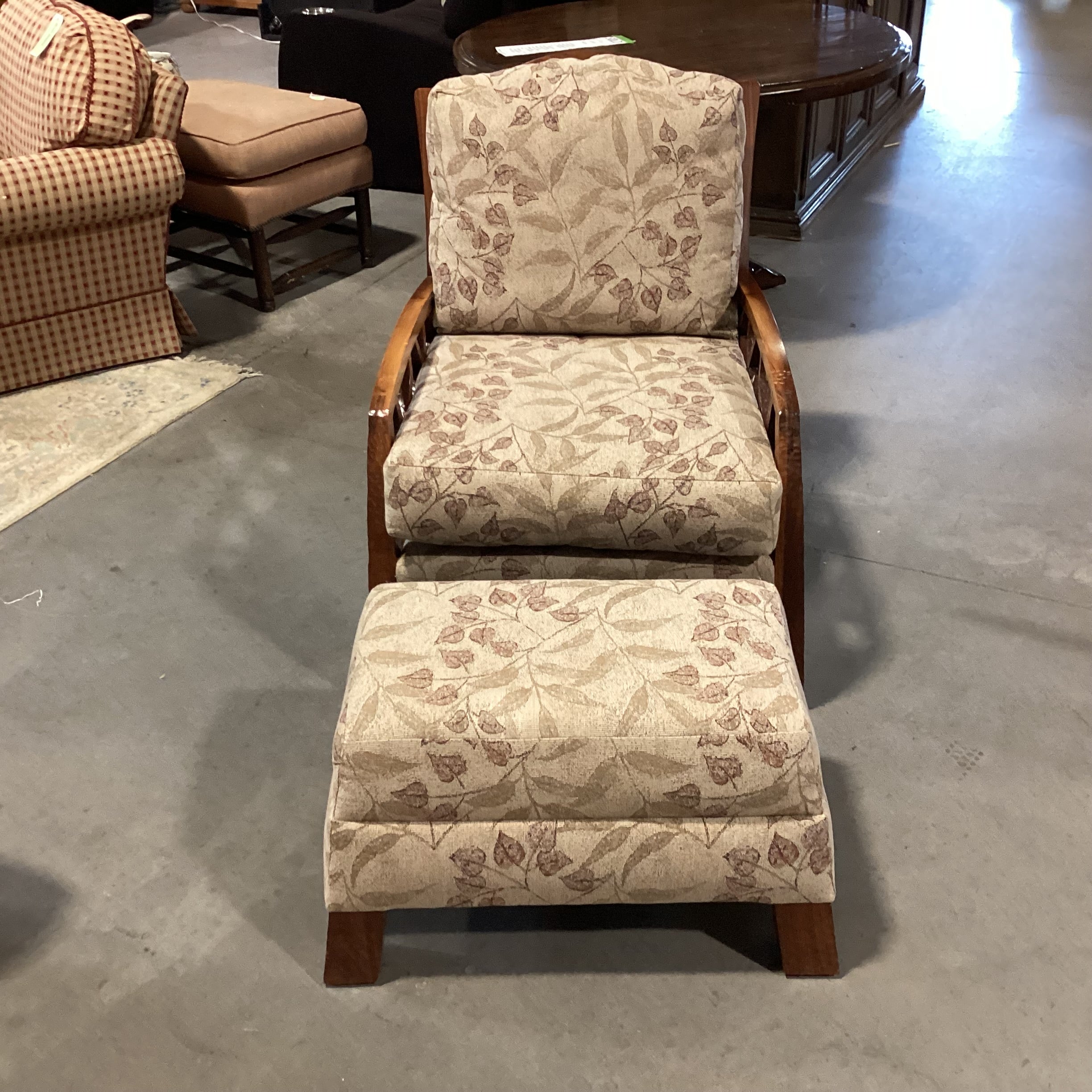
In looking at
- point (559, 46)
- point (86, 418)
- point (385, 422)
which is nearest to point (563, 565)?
point (385, 422)

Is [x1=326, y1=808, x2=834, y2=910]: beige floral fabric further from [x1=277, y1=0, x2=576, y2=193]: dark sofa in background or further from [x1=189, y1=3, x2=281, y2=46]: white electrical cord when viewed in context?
[x1=189, y1=3, x2=281, y2=46]: white electrical cord

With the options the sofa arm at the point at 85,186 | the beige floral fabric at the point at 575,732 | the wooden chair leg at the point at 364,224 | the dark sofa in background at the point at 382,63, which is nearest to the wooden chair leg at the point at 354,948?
the beige floral fabric at the point at 575,732

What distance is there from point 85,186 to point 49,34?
0.36 meters

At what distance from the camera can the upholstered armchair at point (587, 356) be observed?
5.37 feet

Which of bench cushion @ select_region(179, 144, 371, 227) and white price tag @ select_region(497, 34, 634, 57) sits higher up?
white price tag @ select_region(497, 34, 634, 57)

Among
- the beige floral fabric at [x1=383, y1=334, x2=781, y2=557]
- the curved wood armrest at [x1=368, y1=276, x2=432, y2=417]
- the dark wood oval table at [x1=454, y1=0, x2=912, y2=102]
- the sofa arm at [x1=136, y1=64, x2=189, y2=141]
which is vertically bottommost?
the beige floral fabric at [x1=383, y1=334, x2=781, y2=557]

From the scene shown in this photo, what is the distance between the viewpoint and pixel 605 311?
1978 mm

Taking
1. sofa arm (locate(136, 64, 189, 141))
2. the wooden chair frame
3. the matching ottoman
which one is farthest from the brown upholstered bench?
the matching ottoman

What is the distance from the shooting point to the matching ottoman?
1.27 meters

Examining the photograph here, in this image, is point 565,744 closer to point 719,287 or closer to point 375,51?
point 719,287

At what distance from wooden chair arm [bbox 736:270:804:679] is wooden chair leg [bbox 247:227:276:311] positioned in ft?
5.56

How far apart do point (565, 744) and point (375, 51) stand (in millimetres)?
3178

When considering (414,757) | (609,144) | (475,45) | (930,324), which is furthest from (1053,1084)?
(475,45)

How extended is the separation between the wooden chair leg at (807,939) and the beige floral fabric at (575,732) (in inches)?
5.9
